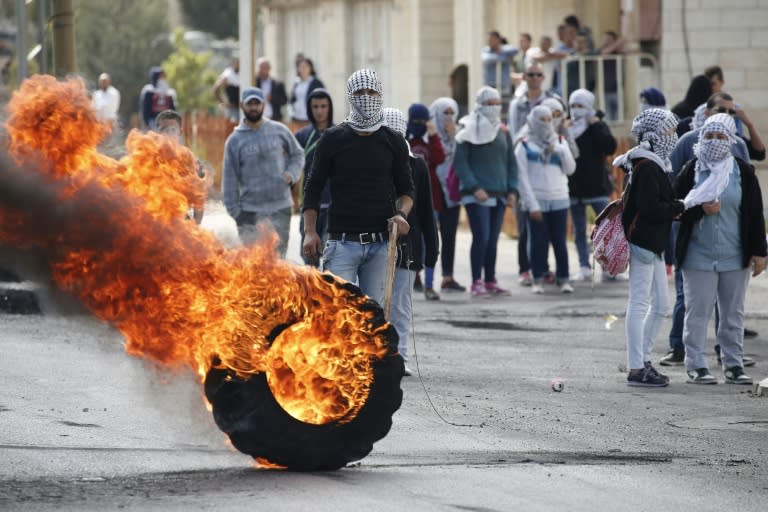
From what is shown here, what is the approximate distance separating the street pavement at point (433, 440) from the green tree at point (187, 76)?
41.9m

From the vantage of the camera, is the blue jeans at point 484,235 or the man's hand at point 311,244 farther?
the blue jeans at point 484,235

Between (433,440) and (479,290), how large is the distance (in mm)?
7767

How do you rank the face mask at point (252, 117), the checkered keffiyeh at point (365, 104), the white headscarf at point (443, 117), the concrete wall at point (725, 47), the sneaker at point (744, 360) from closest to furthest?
the checkered keffiyeh at point (365, 104) < the sneaker at point (744, 360) < the face mask at point (252, 117) < the white headscarf at point (443, 117) < the concrete wall at point (725, 47)

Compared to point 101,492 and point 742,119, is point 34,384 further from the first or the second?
point 742,119

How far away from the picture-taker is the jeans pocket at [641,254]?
10.8m

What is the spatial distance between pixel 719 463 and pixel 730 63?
53.4ft

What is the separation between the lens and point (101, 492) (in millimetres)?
7055

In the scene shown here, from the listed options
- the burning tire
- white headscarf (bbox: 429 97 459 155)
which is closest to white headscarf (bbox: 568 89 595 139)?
white headscarf (bbox: 429 97 459 155)

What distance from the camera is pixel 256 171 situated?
1362cm

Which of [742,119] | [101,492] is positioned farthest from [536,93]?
[101,492]

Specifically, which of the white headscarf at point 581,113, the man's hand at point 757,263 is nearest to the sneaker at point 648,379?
the man's hand at point 757,263

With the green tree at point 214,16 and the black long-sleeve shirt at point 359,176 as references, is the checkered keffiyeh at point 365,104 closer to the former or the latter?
the black long-sleeve shirt at point 359,176

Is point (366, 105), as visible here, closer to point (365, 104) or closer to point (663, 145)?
point (365, 104)

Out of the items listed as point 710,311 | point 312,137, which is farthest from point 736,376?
point 312,137
